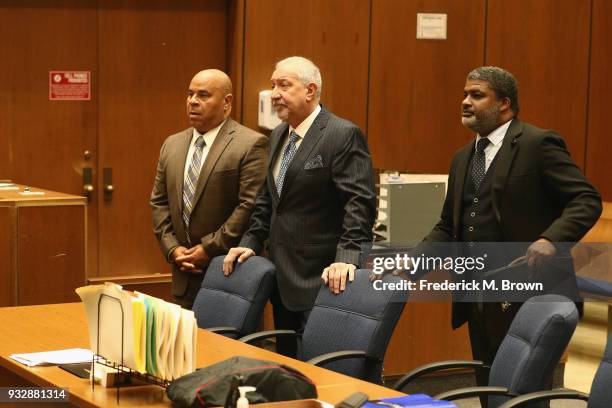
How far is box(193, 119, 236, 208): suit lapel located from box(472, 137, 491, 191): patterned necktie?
1.43 meters

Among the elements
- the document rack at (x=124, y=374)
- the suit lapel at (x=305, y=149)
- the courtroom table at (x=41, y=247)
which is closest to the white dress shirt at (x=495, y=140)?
the suit lapel at (x=305, y=149)

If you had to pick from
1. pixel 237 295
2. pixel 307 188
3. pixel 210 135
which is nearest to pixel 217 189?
pixel 210 135

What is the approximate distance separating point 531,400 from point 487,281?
Result: 0.99 meters

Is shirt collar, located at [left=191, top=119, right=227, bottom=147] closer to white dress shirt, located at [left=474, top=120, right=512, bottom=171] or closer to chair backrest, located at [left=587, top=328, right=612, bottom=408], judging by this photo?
white dress shirt, located at [left=474, top=120, right=512, bottom=171]

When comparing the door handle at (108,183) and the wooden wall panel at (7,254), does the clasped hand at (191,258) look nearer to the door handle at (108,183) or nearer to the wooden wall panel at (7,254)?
the wooden wall panel at (7,254)

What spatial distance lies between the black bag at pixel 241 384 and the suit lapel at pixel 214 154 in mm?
2281

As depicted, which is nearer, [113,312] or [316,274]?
[113,312]

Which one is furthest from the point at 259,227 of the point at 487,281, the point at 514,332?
the point at 514,332

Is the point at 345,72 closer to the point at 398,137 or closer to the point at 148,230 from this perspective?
the point at 398,137

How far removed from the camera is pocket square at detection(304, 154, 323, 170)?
477cm

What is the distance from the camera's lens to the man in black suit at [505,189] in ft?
13.7

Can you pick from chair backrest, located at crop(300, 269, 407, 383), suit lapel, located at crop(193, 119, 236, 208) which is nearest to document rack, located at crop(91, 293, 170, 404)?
chair backrest, located at crop(300, 269, 407, 383)

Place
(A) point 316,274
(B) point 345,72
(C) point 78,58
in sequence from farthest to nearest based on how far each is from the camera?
1. (B) point 345,72
2. (C) point 78,58
3. (A) point 316,274

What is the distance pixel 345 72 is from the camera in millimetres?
7363
